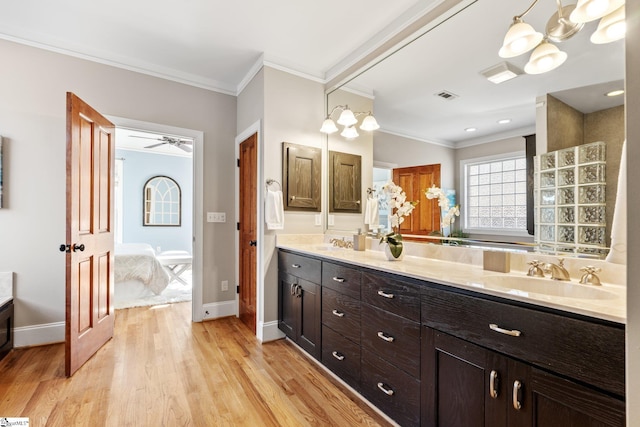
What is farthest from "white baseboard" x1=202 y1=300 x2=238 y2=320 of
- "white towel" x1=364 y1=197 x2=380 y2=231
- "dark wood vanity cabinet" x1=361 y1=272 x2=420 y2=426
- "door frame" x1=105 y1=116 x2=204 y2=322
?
"dark wood vanity cabinet" x1=361 y1=272 x2=420 y2=426

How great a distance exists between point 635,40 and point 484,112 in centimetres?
112

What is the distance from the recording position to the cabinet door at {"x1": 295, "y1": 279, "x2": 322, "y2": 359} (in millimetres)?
2211

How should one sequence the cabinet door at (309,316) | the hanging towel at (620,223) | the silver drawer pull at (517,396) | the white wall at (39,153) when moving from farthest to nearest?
1. the white wall at (39,153)
2. the cabinet door at (309,316)
3. the hanging towel at (620,223)
4. the silver drawer pull at (517,396)

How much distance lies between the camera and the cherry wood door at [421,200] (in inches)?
80.5

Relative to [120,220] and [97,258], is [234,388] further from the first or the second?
[120,220]

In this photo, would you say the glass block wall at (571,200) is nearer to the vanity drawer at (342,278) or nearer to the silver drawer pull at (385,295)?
the silver drawer pull at (385,295)

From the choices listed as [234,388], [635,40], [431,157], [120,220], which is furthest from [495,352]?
[120,220]

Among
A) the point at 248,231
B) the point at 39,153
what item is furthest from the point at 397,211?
the point at 39,153

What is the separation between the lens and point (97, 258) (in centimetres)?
246

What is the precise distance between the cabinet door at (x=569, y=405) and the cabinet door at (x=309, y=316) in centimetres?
140

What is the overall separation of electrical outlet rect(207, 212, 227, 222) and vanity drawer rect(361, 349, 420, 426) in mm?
2221

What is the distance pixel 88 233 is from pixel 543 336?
2.90 metres

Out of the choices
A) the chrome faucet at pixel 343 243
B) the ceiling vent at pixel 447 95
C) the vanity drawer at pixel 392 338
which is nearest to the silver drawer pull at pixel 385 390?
the vanity drawer at pixel 392 338

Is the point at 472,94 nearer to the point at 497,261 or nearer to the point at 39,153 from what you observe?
the point at 497,261
